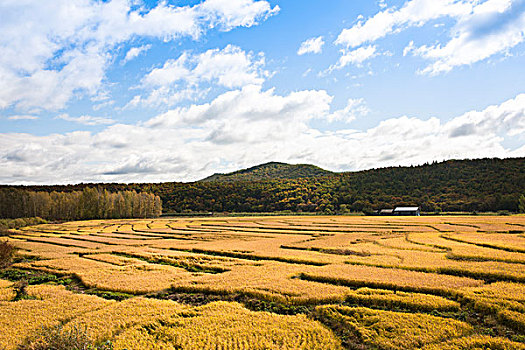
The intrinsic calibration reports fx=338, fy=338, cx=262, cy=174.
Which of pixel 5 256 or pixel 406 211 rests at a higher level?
pixel 406 211

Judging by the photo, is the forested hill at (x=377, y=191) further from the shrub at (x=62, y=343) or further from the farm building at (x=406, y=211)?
the shrub at (x=62, y=343)

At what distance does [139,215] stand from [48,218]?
26442 millimetres

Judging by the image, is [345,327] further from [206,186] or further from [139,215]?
[206,186]

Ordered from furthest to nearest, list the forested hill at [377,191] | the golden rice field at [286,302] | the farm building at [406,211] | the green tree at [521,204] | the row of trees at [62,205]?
the row of trees at [62,205], the forested hill at [377,191], the farm building at [406,211], the green tree at [521,204], the golden rice field at [286,302]

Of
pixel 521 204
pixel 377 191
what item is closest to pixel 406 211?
pixel 521 204

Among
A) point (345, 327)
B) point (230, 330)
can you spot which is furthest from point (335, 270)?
point (230, 330)

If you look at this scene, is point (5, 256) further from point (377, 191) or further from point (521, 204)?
point (377, 191)

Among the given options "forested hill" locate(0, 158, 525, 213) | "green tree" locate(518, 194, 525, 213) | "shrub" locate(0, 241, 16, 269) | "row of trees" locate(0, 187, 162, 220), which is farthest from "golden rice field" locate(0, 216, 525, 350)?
"row of trees" locate(0, 187, 162, 220)

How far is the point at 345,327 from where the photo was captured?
40.4 feet

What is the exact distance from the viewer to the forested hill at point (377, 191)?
95750 mm

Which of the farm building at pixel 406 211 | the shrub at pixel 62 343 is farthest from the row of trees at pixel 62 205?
the shrub at pixel 62 343

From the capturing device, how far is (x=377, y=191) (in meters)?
117

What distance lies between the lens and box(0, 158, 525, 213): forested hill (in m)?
95.8

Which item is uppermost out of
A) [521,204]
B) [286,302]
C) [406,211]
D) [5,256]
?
[521,204]
